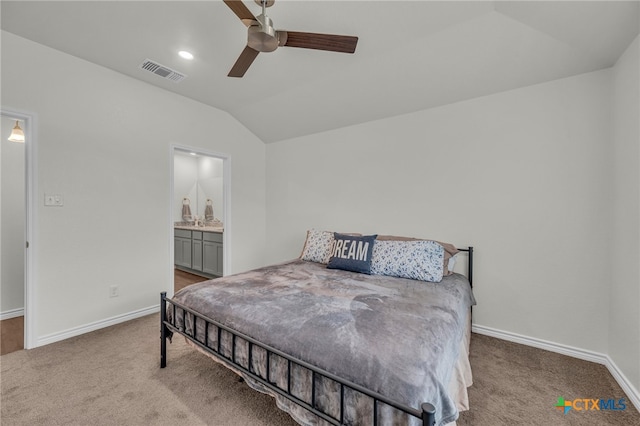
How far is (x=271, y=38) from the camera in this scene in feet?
5.24

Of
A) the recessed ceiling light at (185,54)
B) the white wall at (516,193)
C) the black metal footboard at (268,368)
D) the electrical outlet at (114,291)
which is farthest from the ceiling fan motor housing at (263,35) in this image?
the electrical outlet at (114,291)

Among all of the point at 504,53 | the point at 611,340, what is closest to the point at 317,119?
the point at 504,53

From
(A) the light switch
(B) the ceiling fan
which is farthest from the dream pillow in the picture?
(A) the light switch

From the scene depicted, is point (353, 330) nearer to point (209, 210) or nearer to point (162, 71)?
point (162, 71)

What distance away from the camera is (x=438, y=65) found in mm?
2396

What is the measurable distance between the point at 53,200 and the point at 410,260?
3.33 m

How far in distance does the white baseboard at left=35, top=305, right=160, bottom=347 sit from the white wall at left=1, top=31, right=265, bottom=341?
2 centimetres

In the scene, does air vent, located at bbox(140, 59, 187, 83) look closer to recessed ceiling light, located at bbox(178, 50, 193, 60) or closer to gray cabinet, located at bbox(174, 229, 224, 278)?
recessed ceiling light, located at bbox(178, 50, 193, 60)

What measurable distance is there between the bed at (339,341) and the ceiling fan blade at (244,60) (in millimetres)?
1668

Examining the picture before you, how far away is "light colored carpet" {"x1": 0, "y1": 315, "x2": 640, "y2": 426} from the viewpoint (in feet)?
5.09

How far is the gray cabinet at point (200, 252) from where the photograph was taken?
14.2ft

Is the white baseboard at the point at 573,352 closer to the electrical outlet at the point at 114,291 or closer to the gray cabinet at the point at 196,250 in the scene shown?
the electrical outlet at the point at 114,291

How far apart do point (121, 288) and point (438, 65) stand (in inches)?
154

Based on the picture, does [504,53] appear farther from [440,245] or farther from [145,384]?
[145,384]
